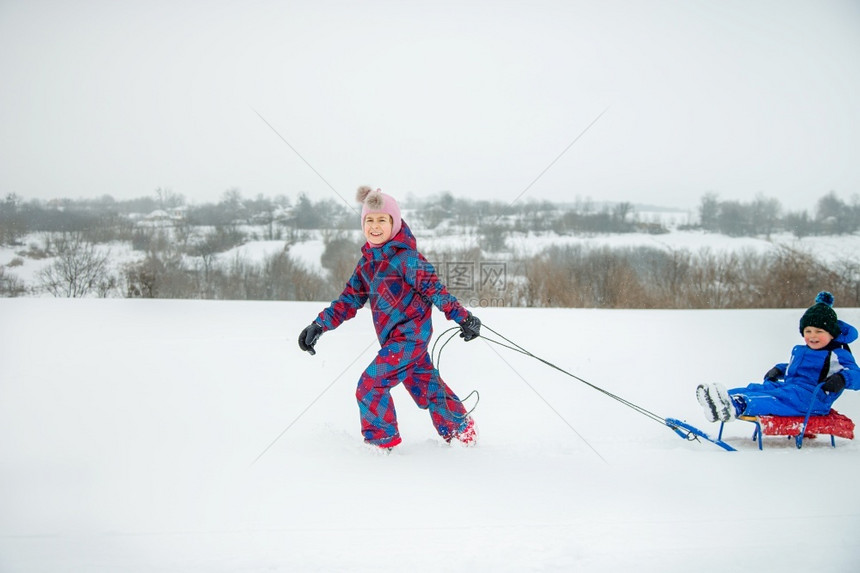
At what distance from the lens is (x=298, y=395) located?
488 centimetres

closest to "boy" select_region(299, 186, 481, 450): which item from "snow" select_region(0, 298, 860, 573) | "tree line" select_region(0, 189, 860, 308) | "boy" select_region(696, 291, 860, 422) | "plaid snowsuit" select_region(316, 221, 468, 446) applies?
"plaid snowsuit" select_region(316, 221, 468, 446)

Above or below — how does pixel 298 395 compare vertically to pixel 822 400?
below

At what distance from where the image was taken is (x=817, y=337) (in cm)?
380

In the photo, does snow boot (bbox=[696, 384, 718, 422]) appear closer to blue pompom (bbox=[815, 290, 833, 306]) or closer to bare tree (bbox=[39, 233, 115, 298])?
blue pompom (bbox=[815, 290, 833, 306])

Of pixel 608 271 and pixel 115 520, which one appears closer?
pixel 115 520

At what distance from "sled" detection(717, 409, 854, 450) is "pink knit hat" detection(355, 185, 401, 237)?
267cm

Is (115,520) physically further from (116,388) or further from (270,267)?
(270,267)

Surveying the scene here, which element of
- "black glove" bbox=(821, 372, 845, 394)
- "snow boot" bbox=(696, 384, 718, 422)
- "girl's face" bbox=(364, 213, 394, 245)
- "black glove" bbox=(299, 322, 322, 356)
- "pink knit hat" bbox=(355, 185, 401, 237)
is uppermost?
"pink knit hat" bbox=(355, 185, 401, 237)

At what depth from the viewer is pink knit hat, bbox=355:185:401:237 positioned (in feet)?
11.2

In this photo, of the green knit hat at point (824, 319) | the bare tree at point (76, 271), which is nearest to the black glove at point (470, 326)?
the green knit hat at point (824, 319)

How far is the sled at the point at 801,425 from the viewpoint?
3.74 m

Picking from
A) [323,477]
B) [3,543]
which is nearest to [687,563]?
[323,477]

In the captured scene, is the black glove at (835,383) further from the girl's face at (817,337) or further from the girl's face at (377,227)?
the girl's face at (377,227)

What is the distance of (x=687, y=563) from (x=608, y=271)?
47.4 ft
